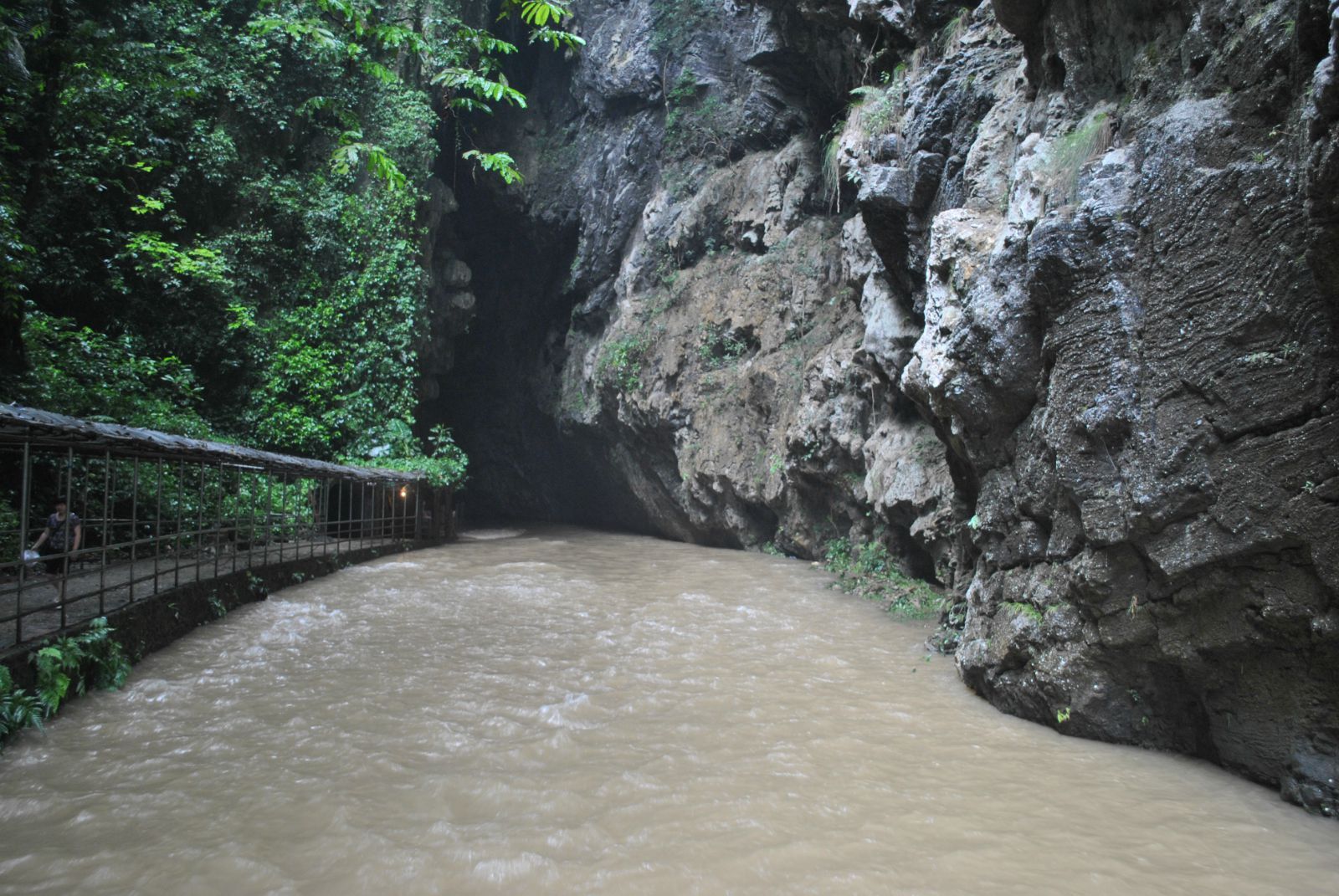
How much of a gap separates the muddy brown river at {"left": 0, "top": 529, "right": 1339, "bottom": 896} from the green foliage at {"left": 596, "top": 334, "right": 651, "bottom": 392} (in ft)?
41.7

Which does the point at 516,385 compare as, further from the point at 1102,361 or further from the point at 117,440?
the point at 1102,361

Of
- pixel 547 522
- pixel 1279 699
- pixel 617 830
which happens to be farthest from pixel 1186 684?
pixel 547 522

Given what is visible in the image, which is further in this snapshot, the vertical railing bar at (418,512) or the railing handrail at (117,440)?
the vertical railing bar at (418,512)

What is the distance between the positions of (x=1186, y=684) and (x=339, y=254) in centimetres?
1891

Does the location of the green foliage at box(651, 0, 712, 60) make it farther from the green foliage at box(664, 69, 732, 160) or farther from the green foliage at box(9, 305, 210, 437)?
the green foliage at box(9, 305, 210, 437)

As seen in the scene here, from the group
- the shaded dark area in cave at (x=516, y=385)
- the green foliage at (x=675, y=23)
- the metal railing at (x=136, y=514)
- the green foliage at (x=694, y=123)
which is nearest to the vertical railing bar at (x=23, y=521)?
the metal railing at (x=136, y=514)

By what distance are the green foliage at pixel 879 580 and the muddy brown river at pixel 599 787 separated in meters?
2.31

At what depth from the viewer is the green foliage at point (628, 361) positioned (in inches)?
806

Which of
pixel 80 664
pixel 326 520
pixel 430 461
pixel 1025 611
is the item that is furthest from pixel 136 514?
pixel 1025 611

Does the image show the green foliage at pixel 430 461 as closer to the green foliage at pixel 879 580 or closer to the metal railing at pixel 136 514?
the metal railing at pixel 136 514

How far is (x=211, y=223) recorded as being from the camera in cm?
1717

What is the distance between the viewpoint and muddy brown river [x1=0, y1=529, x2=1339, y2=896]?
392cm

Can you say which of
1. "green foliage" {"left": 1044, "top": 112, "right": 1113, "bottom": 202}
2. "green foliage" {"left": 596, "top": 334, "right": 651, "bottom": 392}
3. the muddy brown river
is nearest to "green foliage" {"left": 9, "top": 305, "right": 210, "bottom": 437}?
the muddy brown river

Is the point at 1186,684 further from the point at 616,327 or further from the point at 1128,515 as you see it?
the point at 616,327
